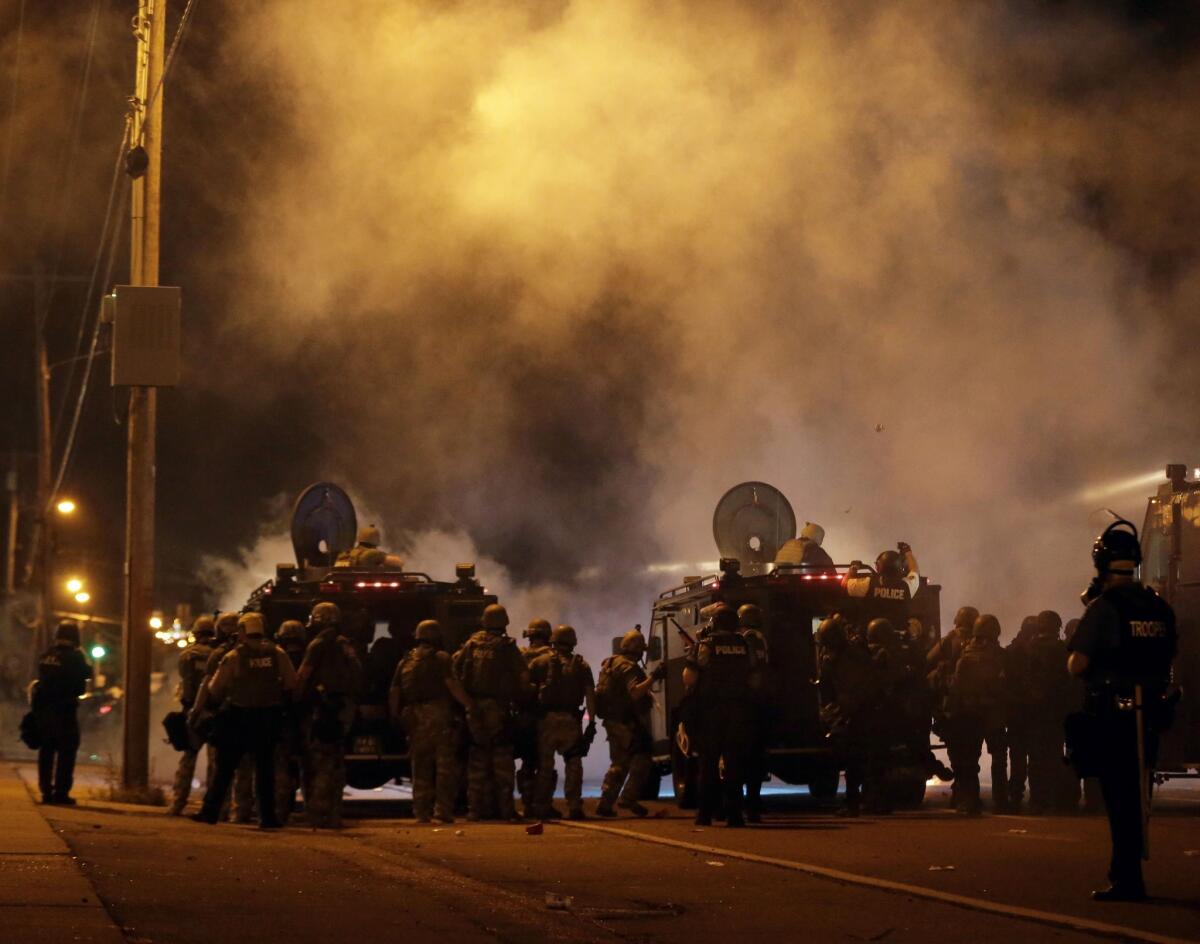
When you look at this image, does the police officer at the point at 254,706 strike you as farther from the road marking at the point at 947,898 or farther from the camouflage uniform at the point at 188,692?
the road marking at the point at 947,898

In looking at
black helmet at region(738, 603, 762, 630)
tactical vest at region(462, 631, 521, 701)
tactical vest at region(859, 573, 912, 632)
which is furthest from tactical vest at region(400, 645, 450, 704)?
tactical vest at region(859, 573, 912, 632)

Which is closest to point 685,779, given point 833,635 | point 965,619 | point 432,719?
point 833,635

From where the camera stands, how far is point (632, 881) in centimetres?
946

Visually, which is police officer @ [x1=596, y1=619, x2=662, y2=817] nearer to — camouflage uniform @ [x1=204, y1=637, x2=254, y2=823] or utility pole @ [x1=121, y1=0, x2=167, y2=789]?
camouflage uniform @ [x1=204, y1=637, x2=254, y2=823]

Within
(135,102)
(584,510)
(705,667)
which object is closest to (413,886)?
(705,667)

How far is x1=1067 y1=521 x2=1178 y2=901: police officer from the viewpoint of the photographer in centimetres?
820

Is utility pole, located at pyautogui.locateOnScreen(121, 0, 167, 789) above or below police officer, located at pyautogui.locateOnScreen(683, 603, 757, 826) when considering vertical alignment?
above

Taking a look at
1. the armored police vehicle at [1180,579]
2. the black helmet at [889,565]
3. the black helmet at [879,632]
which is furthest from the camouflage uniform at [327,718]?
the armored police vehicle at [1180,579]

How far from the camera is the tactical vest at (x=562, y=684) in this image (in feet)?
48.0

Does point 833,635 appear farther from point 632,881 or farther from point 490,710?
point 632,881

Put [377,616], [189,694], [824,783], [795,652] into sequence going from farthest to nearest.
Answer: [824,783] → [377,616] → [795,652] → [189,694]

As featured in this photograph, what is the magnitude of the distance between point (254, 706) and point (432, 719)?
1.46m

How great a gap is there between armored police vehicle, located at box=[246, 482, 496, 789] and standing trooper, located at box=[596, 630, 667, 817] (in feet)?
6.96

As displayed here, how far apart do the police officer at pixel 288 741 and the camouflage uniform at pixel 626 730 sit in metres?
2.45
